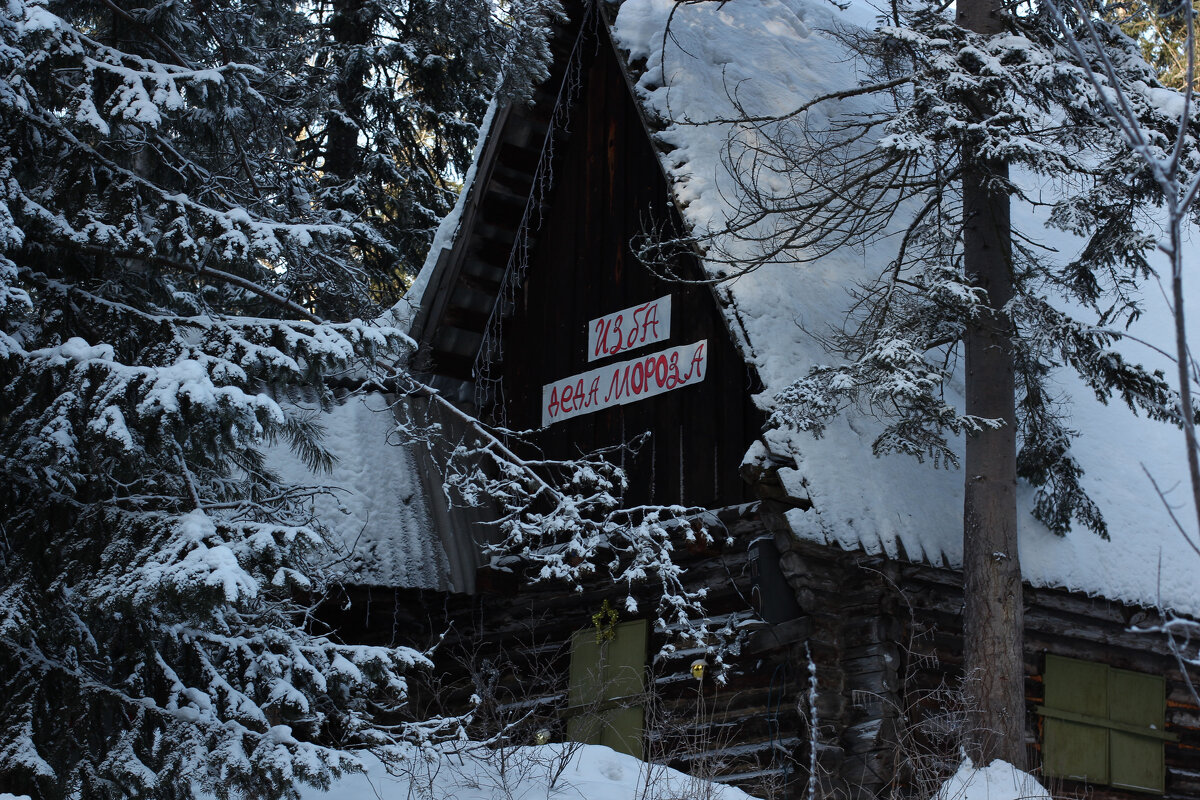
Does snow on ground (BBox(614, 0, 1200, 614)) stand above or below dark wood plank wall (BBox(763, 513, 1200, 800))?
above


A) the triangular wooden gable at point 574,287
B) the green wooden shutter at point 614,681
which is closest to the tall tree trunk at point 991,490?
the triangular wooden gable at point 574,287

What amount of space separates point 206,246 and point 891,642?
542 centimetres

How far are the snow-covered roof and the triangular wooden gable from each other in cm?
98

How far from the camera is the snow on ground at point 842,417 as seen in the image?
8.45 metres

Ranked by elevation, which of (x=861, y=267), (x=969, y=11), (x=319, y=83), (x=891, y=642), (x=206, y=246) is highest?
(x=319, y=83)

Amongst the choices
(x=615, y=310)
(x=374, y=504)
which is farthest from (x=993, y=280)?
(x=374, y=504)

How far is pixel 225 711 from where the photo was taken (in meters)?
6.12

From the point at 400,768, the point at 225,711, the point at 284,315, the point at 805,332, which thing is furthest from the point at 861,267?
the point at 225,711

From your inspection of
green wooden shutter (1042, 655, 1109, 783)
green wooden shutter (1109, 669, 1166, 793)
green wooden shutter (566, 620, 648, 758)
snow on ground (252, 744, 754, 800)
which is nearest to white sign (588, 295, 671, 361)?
green wooden shutter (566, 620, 648, 758)

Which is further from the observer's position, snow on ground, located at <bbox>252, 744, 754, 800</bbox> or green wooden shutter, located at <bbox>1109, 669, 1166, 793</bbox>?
green wooden shutter, located at <bbox>1109, 669, 1166, 793</bbox>

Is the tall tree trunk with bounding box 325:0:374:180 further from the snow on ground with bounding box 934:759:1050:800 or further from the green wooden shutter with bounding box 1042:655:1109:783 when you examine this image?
the snow on ground with bounding box 934:759:1050:800

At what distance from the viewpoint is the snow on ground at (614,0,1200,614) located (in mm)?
8445

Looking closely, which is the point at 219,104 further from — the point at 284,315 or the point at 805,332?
the point at 805,332

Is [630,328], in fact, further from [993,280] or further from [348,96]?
[348,96]
